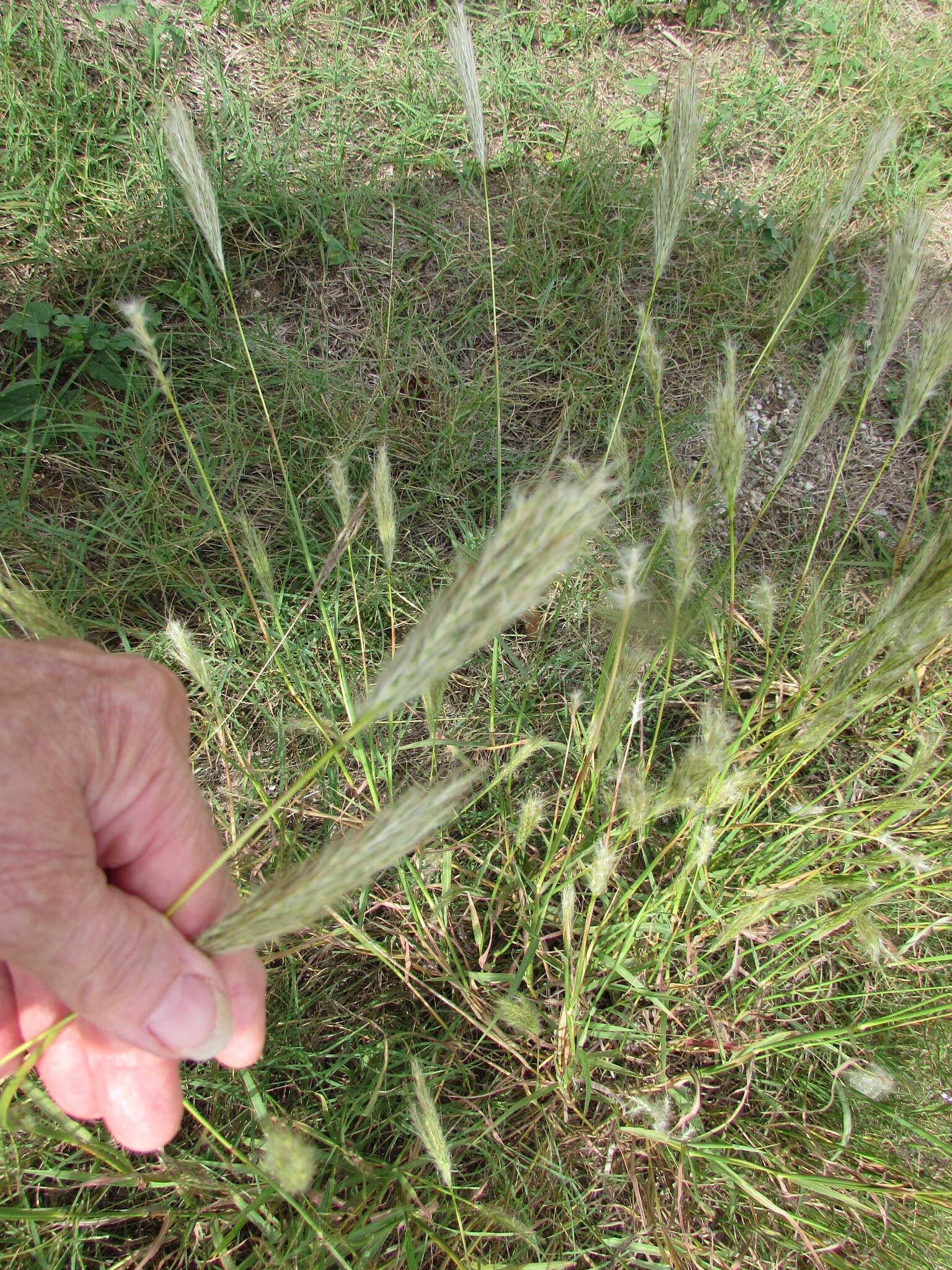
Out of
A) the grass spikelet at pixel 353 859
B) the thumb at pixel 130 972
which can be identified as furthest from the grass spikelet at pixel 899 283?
the thumb at pixel 130 972

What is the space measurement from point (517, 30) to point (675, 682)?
255 cm

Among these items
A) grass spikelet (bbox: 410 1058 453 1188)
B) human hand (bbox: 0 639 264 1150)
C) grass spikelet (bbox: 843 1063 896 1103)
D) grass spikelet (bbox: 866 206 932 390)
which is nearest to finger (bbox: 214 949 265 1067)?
human hand (bbox: 0 639 264 1150)

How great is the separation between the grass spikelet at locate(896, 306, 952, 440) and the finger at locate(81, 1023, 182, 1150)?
1.58m

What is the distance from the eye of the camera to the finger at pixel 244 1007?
4.10ft

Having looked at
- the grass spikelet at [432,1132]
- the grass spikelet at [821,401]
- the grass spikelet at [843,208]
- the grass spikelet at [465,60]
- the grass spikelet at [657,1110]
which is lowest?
the grass spikelet at [657,1110]

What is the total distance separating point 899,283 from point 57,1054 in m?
1.86

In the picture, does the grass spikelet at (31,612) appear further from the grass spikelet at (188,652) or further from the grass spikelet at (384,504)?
the grass spikelet at (384,504)

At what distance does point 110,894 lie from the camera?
3.55 ft

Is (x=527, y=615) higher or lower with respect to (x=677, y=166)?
lower

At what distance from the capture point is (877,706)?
2064mm

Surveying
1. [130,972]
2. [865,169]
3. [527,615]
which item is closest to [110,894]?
[130,972]

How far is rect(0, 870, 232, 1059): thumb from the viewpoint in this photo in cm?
103

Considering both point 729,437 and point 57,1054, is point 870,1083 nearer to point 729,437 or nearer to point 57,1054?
point 729,437

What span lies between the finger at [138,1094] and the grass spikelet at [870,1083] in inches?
50.3
